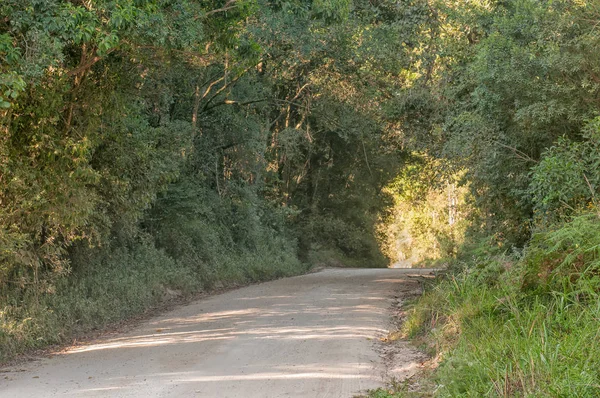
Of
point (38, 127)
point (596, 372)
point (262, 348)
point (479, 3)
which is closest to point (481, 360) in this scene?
point (596, 372)

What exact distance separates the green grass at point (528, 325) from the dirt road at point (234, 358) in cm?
110

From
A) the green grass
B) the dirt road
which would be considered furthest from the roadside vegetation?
the dirt road

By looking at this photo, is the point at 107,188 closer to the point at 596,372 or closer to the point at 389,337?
the point at 389,337

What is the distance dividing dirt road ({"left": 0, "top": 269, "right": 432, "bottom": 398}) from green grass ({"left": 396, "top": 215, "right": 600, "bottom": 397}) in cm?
110

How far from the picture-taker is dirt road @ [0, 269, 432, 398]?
9172 mm

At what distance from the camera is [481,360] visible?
7.85 meters

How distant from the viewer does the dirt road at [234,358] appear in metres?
9.17

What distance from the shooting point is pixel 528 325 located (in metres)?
8.86

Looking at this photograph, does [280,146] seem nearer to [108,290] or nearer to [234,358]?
[108,290]

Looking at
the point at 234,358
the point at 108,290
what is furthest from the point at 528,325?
the point at 108,290

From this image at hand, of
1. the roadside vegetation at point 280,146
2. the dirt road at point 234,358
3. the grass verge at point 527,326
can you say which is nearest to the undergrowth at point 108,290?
the roadside vegetation at point 280,146

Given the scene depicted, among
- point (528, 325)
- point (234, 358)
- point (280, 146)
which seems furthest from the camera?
point (280, 146)

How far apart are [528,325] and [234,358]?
4229 mm

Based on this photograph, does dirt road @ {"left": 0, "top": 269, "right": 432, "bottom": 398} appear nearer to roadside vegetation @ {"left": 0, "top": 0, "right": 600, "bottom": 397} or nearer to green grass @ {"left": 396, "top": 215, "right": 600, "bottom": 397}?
roadside vegetation @ {"left": 0, "top": 0, "right": 600, "bottom": 397}
